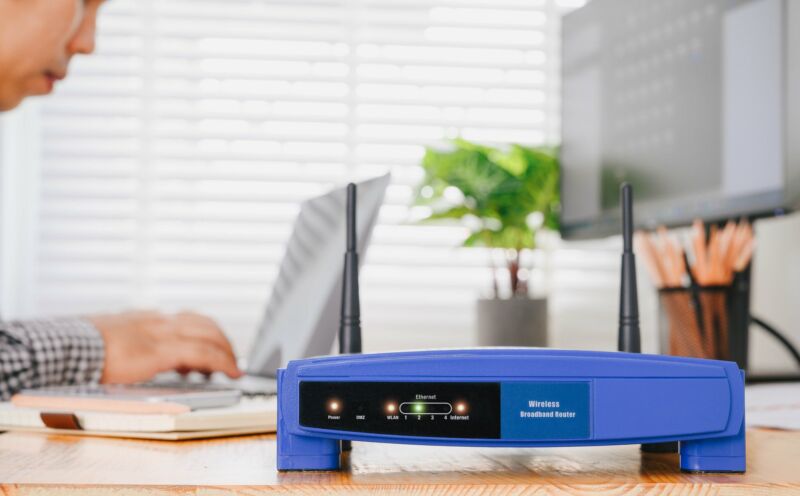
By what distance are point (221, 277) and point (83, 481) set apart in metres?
1.29

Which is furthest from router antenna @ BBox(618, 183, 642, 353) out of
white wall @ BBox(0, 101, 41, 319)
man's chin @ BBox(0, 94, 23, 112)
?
white wall @ BBox(0, 101, 41, 319)

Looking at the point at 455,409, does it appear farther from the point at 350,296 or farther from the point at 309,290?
the point at 309,290

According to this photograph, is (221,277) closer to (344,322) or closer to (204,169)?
(204,169)

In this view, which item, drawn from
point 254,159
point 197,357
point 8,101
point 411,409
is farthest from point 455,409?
point 254,159

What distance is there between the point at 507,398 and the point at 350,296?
6.8 inches

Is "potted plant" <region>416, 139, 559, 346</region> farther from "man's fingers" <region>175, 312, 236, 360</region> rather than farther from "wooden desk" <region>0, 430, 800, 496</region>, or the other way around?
"wooden desk" <region>0, 430, 800, 496</region>

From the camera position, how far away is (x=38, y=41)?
111 centimetres

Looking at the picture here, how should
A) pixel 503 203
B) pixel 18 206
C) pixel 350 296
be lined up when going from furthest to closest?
pixel 18 206 < pixel 503 203 < pixel 350 296

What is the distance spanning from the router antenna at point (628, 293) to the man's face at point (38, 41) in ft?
2.67

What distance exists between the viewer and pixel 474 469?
20.4 inches

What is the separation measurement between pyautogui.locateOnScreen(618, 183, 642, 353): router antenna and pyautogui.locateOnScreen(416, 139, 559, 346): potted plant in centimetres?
77

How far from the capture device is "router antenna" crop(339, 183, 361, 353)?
608 millimetres

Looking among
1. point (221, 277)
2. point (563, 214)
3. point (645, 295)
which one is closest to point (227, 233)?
point (221, 277)

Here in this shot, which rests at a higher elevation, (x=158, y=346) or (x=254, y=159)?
(x=254, y=159)
